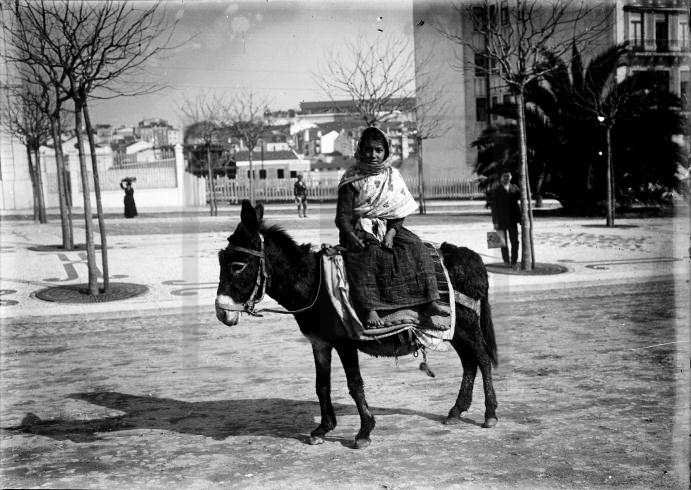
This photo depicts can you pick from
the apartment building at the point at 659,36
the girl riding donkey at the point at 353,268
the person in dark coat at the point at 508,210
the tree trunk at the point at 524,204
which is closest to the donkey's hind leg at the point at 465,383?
the girl riding donkey at the point at 353,268

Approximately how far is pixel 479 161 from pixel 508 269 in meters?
15.9

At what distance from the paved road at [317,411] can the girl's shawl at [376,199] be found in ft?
5.36

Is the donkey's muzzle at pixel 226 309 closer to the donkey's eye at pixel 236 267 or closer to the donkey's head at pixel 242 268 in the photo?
the donkey's head at pixel 242 268

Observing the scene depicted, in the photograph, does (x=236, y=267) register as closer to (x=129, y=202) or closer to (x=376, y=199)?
(x=376, y=199)

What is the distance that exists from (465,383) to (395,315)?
100 centimetres

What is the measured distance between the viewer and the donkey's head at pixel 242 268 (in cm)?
491

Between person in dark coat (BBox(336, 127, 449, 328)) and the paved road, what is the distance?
1090mm

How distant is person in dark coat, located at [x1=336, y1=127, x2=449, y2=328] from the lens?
16.5 ft

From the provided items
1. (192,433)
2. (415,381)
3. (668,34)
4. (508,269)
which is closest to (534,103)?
(508,269)

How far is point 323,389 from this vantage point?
209 inches

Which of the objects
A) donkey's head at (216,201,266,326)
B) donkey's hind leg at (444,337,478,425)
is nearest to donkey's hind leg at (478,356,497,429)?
donkey's hind leg at (444,337,478,425)

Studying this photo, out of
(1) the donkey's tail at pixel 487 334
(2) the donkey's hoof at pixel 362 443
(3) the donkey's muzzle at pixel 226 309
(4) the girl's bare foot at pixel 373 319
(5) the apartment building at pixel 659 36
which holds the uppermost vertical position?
(5) the apartment building at pixel 659 36

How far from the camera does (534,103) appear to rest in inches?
1145

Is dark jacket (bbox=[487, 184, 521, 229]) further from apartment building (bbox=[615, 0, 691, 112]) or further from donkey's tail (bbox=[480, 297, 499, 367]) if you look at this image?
apartment building (bbox=[615, 0, 691, 112])
